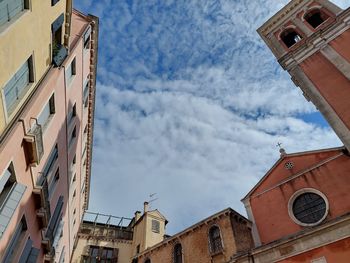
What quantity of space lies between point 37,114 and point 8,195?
295cm

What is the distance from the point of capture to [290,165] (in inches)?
625

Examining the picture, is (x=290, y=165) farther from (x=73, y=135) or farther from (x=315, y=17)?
(x=315, y=17)

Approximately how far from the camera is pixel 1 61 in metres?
7.20

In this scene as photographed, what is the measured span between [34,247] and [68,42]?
8.44m

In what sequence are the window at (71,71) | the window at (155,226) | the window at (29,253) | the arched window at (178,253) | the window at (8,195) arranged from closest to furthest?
the window at (8,195), the window at (29,253), the window at (71,71), the arched window at (178,253), the window at (155,226)

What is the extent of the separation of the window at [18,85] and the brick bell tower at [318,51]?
Answer: 46.6 feet

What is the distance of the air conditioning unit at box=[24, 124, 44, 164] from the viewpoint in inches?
348

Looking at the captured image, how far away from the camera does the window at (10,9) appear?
7.19m

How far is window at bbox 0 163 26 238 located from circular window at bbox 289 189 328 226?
12.2m

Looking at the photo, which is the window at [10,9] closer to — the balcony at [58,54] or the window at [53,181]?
the balcony at [58,54]

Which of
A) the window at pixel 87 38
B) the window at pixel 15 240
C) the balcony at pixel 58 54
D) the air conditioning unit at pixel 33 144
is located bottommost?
the window at pixel 15 240

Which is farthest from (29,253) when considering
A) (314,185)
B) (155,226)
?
(155,226)

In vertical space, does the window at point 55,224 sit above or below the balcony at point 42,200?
above

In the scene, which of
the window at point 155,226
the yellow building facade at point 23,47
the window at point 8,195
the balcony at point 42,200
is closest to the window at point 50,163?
the balcony at point 42,200
